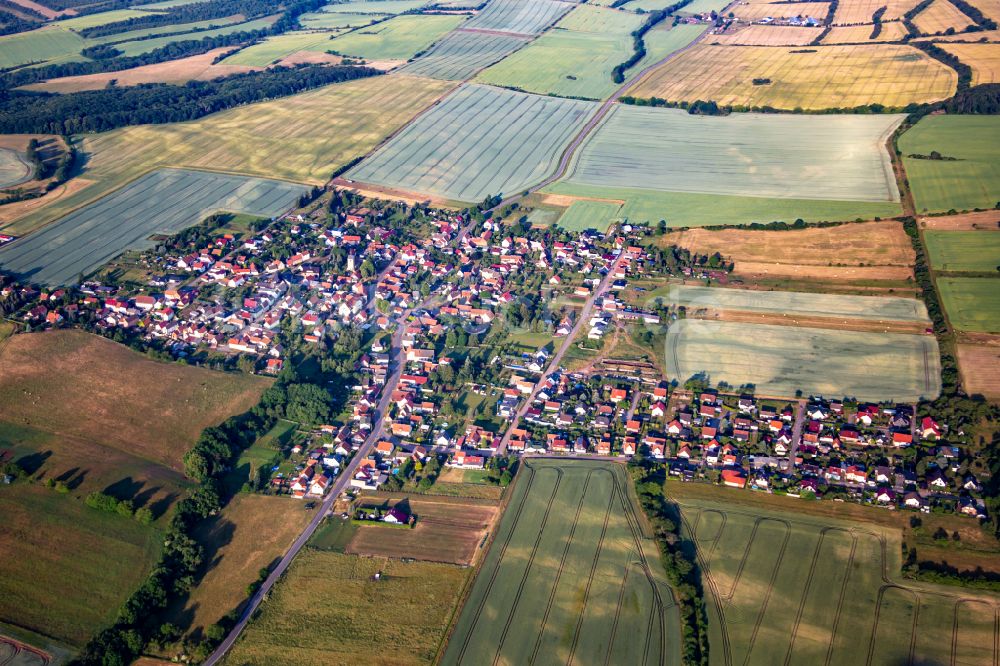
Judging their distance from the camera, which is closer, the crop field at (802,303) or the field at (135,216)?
the crop field at (802,303)

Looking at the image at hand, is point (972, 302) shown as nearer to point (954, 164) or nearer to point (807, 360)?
point (807, 360)

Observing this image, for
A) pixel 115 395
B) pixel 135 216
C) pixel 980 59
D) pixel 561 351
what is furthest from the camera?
pixel 980 59

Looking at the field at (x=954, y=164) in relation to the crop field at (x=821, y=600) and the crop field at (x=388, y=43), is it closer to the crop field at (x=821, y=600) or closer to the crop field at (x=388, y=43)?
the crop field at (x=821, y=600)

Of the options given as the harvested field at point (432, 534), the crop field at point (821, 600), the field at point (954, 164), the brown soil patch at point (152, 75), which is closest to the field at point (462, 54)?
the brown soil patch at point (152, 75)

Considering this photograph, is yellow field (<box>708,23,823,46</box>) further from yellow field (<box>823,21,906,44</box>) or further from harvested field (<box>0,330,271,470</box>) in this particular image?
harvested field (<box>0,330,271,470</box>)

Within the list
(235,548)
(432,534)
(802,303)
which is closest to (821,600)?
(432,534)

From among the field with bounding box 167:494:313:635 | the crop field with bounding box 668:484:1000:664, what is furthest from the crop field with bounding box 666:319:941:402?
the field with bounding box 167:494:313:635

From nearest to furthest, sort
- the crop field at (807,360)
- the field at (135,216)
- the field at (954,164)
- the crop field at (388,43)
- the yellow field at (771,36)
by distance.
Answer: the crop field at (807,360) < the field at (135,216) < the field at (954,164) < the yellow field at (771,36) < the crop field at (388,43)
